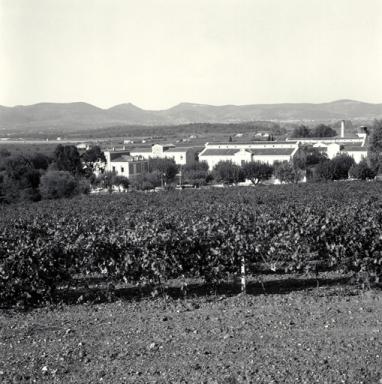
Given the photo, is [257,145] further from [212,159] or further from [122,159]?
[122,159]

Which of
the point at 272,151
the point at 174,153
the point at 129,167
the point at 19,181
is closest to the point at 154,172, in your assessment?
the point at 129,167

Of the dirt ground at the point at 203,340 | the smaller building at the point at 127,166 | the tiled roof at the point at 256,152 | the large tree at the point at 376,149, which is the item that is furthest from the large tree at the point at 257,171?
the dirt ground at the point at 203,340

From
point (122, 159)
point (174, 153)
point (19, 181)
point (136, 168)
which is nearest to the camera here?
point (19, 181)

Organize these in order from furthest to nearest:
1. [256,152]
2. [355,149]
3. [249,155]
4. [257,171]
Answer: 1. [256,152]
2. [355,149]
3. [249,155]
4. [257,171]

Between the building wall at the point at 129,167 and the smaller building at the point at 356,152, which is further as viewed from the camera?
the building wall at the point at 129,167

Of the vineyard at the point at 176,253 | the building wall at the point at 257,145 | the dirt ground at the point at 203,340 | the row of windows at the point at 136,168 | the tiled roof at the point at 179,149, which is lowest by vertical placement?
the row of windows at the point at 136,168

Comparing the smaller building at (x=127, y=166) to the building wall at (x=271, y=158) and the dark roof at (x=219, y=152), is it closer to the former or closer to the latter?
the dark roof at (x=219, y=152)

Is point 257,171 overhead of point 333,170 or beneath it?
beneath
